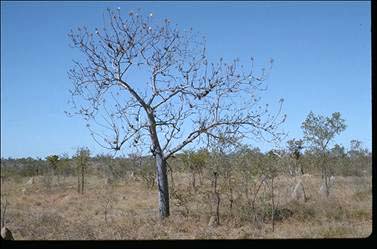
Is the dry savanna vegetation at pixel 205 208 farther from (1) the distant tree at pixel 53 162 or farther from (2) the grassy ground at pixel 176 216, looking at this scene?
(1) the distant tree at pixel 53 162

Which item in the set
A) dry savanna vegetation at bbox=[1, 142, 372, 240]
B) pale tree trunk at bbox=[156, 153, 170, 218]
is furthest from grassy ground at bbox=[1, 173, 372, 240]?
pale tree trunk at bbox=[156, 153, 170, 218]

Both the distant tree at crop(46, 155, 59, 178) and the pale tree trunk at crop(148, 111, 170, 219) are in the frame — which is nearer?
the pale tree trunk at crop(148, 111, 170, 219)

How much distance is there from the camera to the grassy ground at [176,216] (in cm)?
739

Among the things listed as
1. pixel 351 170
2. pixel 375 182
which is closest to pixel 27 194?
pixel 351 170

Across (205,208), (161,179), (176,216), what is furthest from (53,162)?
(176,216)

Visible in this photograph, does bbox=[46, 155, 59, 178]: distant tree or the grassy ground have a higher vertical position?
bbox=[46, 155, 59, 178]: distant tree

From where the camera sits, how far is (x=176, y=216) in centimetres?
930

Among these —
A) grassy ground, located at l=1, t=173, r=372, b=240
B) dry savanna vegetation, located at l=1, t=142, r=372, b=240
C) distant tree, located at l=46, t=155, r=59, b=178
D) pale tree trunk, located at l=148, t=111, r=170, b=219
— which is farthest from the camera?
distant tree, located at l=46, t=155, r=59, b=178

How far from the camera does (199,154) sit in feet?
36.3

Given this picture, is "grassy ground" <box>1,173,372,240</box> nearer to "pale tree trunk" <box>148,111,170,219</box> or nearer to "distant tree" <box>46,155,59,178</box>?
"pale tree trunk" <box>148,111,170,219</box>

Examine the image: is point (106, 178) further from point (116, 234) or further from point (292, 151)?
point (116, 234)

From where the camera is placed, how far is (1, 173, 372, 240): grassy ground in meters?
7.39

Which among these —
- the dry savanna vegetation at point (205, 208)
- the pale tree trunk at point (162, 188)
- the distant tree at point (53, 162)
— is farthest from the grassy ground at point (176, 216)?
the distant tree at point (53, 162)

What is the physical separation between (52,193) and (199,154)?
6.04 m
